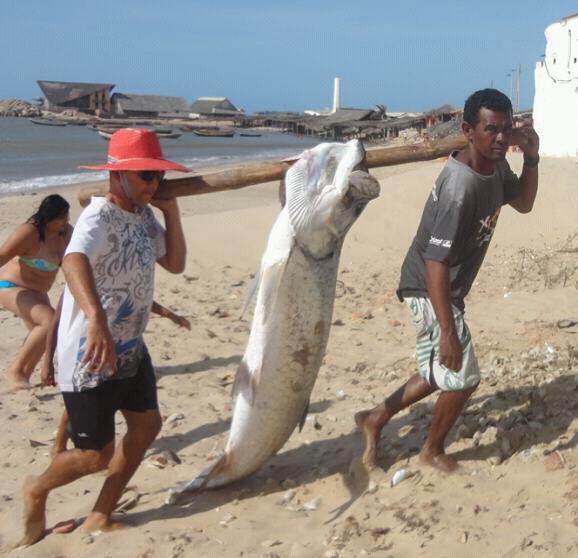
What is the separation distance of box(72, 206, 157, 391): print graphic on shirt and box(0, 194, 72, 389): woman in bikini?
6.50 feet

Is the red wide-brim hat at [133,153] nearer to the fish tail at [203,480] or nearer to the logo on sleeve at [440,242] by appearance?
the logo on sleeve at [440,242]

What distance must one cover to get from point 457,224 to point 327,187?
62cm

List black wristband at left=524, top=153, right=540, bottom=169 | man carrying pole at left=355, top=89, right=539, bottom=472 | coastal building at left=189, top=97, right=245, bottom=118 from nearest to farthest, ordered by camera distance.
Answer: man carrying pole at left=355, top=89, right=539, bottom=472 < black wristband at left=524, top=153, right=540, bottom=169 < coastal building at left=189, top=97, right=245, bottom=118

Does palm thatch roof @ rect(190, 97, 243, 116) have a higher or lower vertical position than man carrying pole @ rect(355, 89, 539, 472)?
higher

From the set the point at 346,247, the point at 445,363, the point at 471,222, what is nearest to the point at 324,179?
the point at 471,222

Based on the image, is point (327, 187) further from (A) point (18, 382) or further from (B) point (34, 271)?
(A) point (18, 382)

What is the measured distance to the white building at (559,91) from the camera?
21.2 metres

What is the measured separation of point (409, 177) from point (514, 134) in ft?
33.2

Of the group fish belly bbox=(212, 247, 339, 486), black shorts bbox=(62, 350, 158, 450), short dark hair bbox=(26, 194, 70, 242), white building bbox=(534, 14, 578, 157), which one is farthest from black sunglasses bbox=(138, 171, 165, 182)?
white building bbox=(534, 14, 578, 157)

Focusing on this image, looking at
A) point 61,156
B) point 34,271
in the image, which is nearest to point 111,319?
point 34,271

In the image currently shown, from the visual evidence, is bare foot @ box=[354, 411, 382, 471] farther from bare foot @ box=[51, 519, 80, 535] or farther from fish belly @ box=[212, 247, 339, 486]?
bare foot @ box=[51, 519, 80, 535]

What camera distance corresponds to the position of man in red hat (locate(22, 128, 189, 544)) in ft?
11.6

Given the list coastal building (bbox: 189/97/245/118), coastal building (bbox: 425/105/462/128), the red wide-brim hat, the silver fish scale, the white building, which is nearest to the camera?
the red wide-brim hat

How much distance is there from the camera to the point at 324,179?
3543 mm
